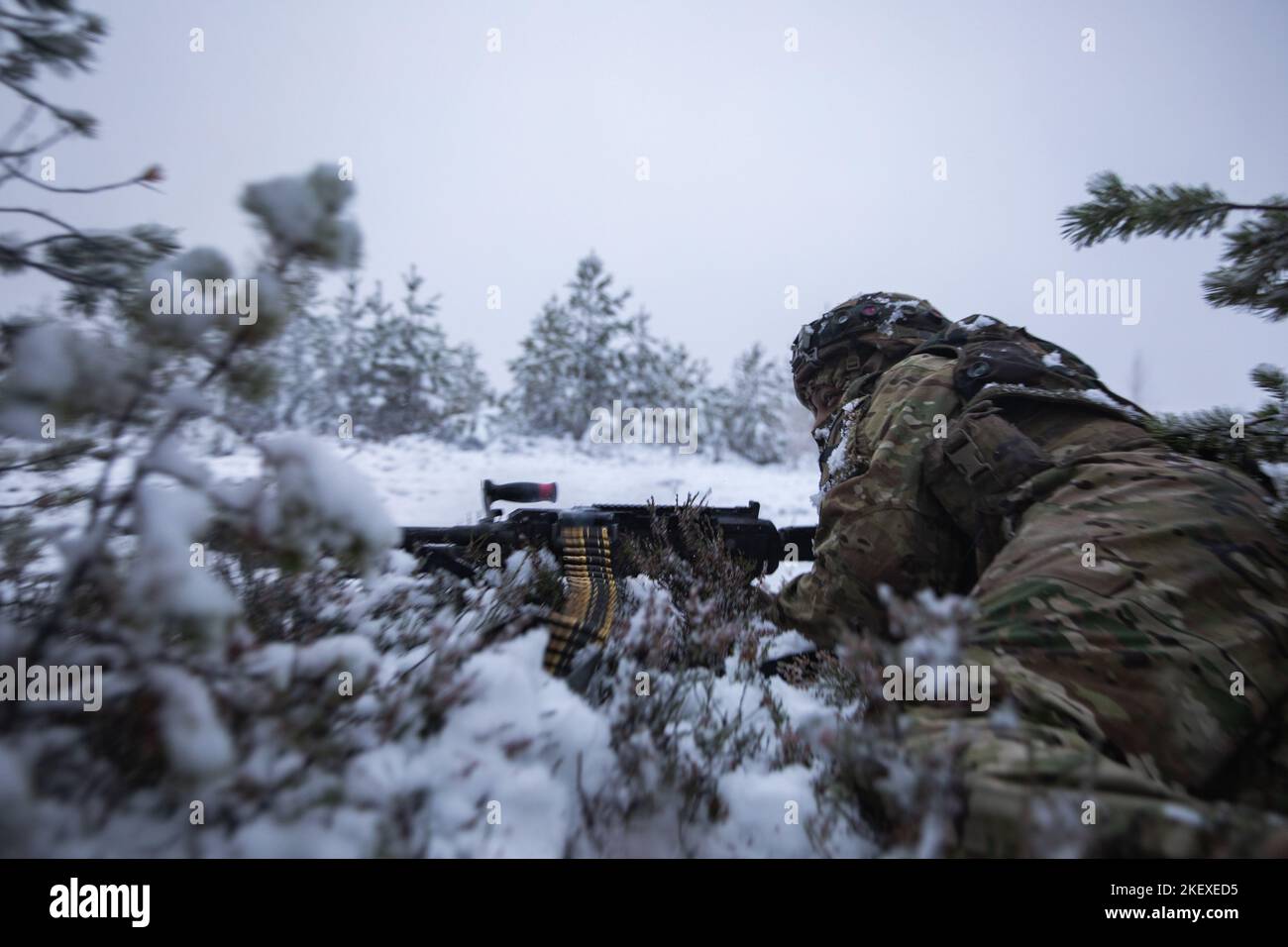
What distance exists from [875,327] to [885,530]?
60.5 inches

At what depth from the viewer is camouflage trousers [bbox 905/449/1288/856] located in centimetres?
82

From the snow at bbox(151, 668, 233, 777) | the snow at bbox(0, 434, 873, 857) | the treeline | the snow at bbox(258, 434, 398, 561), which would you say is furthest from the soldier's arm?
the treeline

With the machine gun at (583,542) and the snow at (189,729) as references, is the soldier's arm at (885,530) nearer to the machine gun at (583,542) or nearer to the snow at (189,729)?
the machine gun at (583,542)

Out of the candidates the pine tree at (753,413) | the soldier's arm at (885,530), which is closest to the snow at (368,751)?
the soldier's arm at (885,530)

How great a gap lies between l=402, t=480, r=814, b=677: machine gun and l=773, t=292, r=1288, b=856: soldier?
0.64m

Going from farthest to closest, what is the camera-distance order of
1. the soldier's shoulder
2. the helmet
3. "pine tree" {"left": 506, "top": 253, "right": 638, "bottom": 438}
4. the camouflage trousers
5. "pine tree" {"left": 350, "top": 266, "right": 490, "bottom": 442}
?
1. "pine tree" {"left": 506, "top": 253, "right": 638, "bottom": 438}
2. "pine tree" {"left": 350, "top": 266, "right": 490, "bottom": 442}
3. the helmet
4. the soldier's shoulder
5. the camouflage trousers

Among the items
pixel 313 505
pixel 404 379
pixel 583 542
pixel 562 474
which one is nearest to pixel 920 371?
pixel 583 542

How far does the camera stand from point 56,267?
1179mm

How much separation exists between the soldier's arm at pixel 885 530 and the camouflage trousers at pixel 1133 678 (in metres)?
0.56

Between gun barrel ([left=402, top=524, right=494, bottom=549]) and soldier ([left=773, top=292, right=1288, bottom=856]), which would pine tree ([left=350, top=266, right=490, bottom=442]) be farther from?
soldier ([left=773, top=292, right=1288, bottom=856])

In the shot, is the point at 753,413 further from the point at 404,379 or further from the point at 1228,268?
the point at 1228,268
